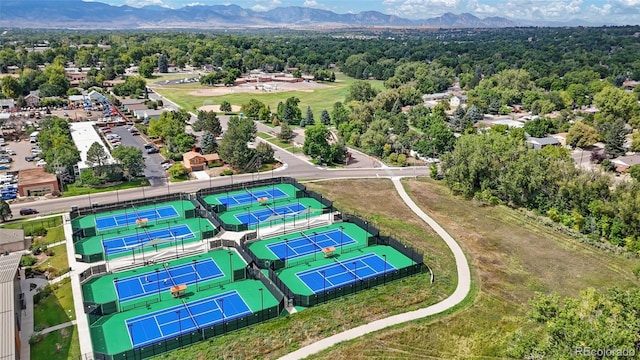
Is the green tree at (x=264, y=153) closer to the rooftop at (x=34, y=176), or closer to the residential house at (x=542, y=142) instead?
the rooftop at (x=34, y=176)

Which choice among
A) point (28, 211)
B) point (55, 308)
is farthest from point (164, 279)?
point (28, 211)

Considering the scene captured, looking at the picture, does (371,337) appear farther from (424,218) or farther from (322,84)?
(322,84)

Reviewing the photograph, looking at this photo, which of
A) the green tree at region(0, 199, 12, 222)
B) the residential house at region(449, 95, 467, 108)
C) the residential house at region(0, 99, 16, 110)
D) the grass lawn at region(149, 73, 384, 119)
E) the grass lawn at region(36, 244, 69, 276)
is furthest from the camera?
the grass lawn at region(149, 73, 384, 119)

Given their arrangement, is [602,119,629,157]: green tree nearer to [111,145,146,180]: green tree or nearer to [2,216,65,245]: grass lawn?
[111,145,146,180]: green tree

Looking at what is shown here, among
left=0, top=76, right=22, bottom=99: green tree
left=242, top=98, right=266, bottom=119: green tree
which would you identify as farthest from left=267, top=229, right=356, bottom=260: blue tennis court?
left=0, top=76, right=22, bottom=99: green tree

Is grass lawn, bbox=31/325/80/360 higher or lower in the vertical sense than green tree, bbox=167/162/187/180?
lower

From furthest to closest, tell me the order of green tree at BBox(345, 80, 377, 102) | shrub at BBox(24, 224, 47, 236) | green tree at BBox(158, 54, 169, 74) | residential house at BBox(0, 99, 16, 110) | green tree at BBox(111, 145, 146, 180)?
green tree at BBox(158, 54, 169, 74), green tree at BBox(345, 80, 377, 102), residential house at BBox(0, 99, 16, 110), green tree at BBox(111, 145, 146, 180), shrub at BBox(24, 224, 47, 236)

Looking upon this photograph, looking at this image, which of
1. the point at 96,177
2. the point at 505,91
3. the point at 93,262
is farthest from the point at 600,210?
the point at 505,91
